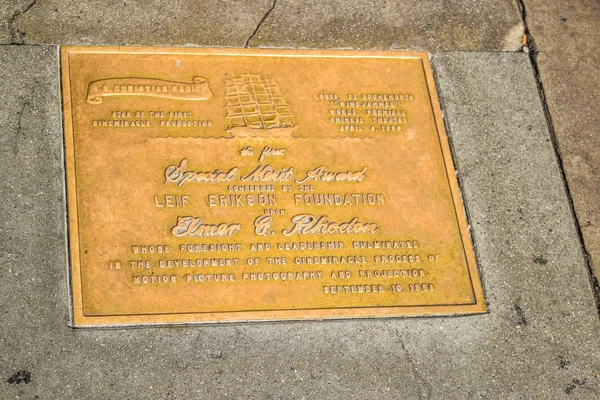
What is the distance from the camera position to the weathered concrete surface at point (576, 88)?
12.3 ft

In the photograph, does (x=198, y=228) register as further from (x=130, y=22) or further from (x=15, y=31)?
(x=15, y=31)

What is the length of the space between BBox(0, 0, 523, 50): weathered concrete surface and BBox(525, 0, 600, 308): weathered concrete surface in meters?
0.23

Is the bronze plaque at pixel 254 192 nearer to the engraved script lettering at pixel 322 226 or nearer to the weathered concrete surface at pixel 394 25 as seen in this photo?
the engraved script lettering at pixel 322 226

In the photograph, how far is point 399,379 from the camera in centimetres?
321

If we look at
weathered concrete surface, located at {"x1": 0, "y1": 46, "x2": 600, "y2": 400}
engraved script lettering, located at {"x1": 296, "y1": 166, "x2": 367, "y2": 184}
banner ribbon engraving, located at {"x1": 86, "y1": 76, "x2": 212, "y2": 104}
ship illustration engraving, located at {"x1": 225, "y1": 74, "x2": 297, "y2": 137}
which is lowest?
weathered concrete surface, located at {"x1": 0, "y1": 46, "x2": 600, "y2": 400}

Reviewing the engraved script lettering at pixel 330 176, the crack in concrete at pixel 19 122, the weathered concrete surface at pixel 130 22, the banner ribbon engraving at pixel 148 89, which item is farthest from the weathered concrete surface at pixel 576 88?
the crack in concrete at pixel 19 122

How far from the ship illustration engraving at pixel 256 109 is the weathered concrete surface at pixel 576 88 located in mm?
1831

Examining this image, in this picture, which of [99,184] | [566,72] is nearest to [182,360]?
[99,184]

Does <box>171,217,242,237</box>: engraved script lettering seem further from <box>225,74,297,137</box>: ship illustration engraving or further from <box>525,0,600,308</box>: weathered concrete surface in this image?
<box>525,0,600,308</box>: weathered concrete surface

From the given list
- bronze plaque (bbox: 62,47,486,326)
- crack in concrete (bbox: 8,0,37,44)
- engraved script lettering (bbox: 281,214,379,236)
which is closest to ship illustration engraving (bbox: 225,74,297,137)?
bronze plaque (bbox: 62,47,486,326)

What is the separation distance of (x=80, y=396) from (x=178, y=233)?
0.96m

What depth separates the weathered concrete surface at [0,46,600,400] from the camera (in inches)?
120

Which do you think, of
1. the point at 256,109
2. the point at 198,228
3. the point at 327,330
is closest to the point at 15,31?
the point at 256,109

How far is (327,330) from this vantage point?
325cm
